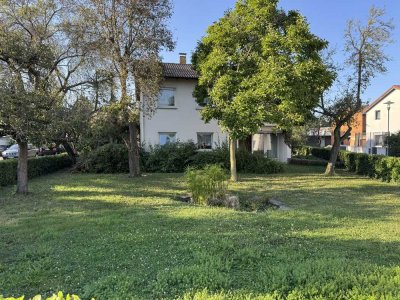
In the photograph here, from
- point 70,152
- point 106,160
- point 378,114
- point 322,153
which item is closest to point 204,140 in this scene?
point 106,160

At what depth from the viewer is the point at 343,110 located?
65.9 ft

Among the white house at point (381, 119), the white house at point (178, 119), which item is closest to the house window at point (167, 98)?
the white house at point (178, 119)

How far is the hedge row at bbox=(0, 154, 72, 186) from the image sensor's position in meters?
14.8

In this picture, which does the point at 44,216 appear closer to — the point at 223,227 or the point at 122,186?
the point at 223,227

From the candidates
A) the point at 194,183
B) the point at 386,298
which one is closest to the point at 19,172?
the point at 194,183

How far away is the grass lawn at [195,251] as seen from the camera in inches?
156

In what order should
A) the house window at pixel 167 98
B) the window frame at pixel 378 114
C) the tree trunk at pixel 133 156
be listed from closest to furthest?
the tree trunk at pixel 133 156
the house window at pixel 167 98
the window frame at pixel 378 114

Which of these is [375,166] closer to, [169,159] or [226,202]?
[226,202]

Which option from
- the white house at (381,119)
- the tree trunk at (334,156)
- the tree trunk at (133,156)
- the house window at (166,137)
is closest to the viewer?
the tree trunk at (133,156)

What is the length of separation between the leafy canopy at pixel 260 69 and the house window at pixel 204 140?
27.4ft

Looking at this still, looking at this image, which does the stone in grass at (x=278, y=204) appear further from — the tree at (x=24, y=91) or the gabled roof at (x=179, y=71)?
the gabled roof at (x=179, y=71)

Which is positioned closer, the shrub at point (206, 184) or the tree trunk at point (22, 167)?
the shrub at point (206, 184)

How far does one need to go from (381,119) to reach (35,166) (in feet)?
119

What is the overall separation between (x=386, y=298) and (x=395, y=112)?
3979 centimetres
